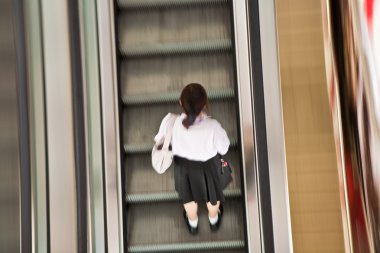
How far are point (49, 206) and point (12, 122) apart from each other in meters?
0.55

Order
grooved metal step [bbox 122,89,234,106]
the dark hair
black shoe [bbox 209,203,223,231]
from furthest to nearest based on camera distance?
1. black shoe [bbox 209,203,223,231]
2. grooved metal step [bbox 122,89,234,106]
3. the dark hair

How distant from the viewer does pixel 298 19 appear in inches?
132

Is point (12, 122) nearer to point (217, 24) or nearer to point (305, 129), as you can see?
point (305, 129)

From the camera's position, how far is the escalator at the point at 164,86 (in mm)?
3895

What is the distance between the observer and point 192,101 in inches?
145

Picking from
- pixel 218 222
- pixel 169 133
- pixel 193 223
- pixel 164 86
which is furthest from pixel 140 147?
pixel 218 222

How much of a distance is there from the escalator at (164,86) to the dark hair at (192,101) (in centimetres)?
15

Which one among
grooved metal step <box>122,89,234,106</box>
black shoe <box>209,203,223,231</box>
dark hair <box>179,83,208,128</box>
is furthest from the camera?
Result: black shoe <box>209,203,223,231</box>

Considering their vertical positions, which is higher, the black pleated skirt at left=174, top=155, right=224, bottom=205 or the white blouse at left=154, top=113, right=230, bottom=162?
the white blouse at left=154, top=113, right=230, bottom=162

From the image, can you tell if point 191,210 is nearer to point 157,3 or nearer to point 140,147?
point 140,147

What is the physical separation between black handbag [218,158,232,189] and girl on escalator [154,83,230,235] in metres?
0.04

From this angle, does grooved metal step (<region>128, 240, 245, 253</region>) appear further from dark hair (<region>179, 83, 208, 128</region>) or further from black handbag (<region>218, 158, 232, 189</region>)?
dark hair (<region>179, 83, 208, 128</region>)

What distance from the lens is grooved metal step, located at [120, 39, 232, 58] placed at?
383 centimetres

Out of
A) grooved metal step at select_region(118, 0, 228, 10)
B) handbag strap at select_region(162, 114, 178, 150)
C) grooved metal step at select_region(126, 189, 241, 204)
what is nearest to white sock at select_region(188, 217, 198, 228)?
grooved metal step at select_region(126, 189, 241, 204)
